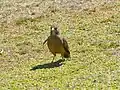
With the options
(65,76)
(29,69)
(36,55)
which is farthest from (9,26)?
(65,76)

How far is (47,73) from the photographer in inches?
395

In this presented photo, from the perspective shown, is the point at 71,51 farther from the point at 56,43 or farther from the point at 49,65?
the point at 49,65

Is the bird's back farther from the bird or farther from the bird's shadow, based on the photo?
the bird's shadow

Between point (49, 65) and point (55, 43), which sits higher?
point (55, 43)

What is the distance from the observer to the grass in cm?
926

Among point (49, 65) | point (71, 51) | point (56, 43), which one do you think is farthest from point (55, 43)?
point (71, 51)

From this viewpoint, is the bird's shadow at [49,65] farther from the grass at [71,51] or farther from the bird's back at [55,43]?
the bird's back at [55,43]

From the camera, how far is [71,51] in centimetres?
1193

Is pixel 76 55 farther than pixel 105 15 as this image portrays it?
No

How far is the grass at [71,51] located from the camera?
9263 mm

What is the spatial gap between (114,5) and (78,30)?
3.17 m

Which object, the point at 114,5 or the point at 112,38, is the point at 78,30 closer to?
the point at 112,38

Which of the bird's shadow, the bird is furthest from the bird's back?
the bird's shadow

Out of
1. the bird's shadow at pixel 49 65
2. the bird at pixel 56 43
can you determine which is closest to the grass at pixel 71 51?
the bird's shadow at pixel 49 65
